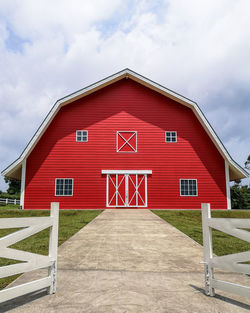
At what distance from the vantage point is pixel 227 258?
10.0 ft

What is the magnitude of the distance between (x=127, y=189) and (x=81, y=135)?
16.5 feet

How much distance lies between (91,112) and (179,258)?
1434 cm

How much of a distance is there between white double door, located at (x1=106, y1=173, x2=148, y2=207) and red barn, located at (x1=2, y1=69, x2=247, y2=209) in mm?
68

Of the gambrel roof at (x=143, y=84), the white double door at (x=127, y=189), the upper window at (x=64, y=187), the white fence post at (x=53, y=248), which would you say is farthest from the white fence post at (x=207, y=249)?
the upper window at (x=64, y=187)

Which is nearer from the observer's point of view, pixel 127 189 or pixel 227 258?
pixel 227 258

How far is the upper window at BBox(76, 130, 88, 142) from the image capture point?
17344mm

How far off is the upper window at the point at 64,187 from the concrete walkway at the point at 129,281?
10.7m

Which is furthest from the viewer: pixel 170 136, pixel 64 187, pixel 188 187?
pixel 170 136

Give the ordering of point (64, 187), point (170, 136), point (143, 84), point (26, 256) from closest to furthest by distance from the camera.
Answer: point (26, 256)
point (64, 187)
point (170, 136)
point (143, 84)

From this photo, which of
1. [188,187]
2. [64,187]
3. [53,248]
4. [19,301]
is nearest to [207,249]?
[53,248]

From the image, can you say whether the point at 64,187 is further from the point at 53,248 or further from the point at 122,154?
the point at 53,248

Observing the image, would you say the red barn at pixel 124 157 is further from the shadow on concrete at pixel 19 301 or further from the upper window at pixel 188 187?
the shadow on concrete at pixel 19 301

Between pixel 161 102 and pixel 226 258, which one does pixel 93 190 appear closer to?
pixel 161 102

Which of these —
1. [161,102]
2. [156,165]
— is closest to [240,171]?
[156,165]
